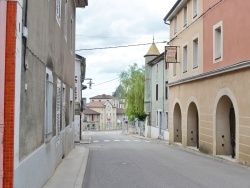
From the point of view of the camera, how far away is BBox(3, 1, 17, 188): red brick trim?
20.0 ft

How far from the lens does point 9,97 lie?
20.1 feet

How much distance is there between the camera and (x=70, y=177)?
1124 cm

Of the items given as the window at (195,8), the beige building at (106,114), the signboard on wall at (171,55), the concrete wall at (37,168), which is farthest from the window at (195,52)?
the beige building at (106,114)

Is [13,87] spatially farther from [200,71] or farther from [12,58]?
[200,71]

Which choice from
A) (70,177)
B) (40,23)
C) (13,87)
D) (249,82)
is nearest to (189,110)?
(249,82)

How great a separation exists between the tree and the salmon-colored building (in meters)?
27.1

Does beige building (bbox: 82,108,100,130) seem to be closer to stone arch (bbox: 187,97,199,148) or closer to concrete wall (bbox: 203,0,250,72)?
stone arch (bbox: 187,97,199,148)

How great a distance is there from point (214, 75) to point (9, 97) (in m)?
13.7

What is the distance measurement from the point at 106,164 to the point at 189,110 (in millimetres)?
10224

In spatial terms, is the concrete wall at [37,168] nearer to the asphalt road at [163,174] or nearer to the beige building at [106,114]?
the asphalt road at [163,174]

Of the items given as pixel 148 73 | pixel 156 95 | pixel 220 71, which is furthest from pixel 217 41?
pixel 148 73

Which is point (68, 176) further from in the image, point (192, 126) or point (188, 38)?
point (188, 38)

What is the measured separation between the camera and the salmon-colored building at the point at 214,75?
607 inches

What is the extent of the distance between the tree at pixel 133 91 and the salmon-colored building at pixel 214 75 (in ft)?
88.8
